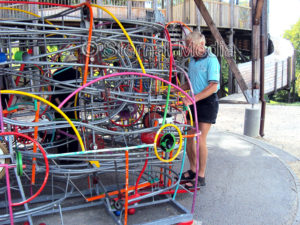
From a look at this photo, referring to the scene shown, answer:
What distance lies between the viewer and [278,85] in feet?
48.6

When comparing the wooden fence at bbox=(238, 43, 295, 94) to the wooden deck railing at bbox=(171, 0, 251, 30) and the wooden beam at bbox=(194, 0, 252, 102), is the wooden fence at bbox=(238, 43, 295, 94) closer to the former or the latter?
the wooden deck railing at bbox=(171, 0, 251, 30)

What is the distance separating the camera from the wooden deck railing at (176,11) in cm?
1042

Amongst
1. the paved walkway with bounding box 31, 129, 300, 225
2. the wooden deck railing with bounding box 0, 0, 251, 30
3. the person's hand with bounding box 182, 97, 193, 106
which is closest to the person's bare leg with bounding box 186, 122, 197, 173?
the paved walkway with bounding box 31, 129, 300, 225

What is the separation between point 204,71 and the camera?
320 cm

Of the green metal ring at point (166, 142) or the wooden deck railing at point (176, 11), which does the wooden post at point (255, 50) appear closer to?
the green metal ring at point (166, 142)

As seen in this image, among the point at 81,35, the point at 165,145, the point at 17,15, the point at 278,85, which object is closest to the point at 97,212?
the point at 165,145

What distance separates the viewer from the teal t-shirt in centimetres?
311

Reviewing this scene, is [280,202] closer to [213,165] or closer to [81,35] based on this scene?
[213,165]

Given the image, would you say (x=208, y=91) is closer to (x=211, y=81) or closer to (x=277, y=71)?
(x=211, y=81)

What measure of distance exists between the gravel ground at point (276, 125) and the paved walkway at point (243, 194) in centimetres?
51

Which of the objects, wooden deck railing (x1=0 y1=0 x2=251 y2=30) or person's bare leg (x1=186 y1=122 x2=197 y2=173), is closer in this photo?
person's bare leg (x1=186 y1=122 x2=197 y2=173)

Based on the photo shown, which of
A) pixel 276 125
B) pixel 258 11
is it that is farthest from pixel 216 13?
pixel 258 11

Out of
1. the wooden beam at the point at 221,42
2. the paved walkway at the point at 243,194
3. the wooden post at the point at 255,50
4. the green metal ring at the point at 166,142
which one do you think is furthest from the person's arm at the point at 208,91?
the wooden post at the point at 255,50

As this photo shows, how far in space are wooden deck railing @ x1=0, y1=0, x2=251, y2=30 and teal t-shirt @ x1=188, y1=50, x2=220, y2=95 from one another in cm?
773
